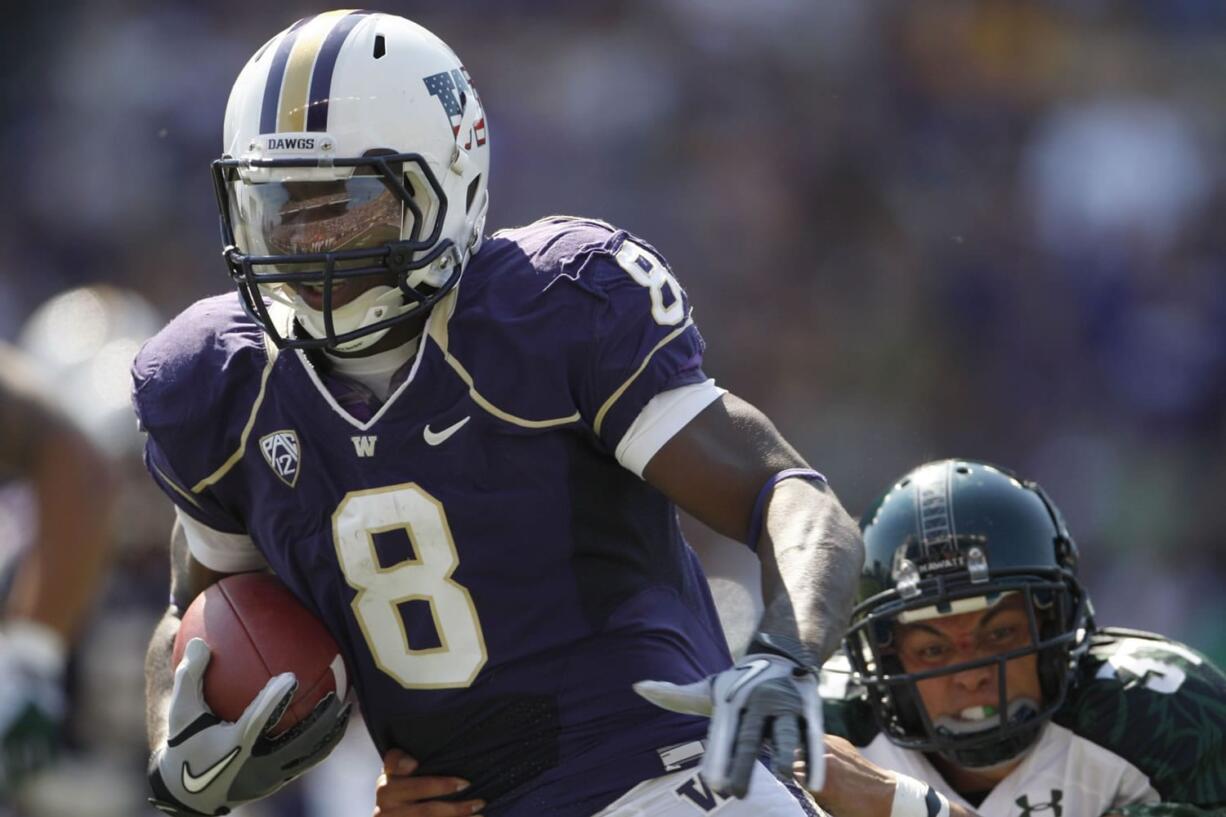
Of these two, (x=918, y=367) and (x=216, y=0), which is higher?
(x=216, y=0)

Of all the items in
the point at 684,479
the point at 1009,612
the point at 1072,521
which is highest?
the point at 684,479

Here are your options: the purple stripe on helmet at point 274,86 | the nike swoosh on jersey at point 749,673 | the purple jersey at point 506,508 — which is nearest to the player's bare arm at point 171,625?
the purple jersey at point 506,508

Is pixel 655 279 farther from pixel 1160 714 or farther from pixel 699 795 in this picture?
pixel 1160 714

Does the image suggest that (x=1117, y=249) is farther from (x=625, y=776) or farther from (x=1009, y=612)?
(x=625, y=776)

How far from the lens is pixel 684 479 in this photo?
2.55 metres

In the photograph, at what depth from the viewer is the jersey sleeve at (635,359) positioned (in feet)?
8.37

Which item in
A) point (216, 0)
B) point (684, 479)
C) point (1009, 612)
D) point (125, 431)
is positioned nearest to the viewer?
point (684, 479)

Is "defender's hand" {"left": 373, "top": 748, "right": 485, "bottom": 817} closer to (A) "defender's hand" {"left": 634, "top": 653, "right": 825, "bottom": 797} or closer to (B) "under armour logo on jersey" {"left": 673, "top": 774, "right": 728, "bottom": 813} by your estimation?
(B) "under armour logo on jersey" {"left": 673, "top": 774, "right": 728, "bottom": 813}

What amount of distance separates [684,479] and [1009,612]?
1040 mm

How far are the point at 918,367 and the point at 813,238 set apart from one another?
34.7 inches

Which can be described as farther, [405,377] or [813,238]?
[813,238]

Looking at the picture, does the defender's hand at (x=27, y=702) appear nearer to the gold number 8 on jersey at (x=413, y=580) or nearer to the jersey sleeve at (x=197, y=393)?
the jersey sleeve at (x=197, y=393)

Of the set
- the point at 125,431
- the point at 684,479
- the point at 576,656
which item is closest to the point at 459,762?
the point at 576,656

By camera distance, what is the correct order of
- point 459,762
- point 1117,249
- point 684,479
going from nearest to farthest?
1. point 684,479
2. point 459,762
3. point 1117,249
